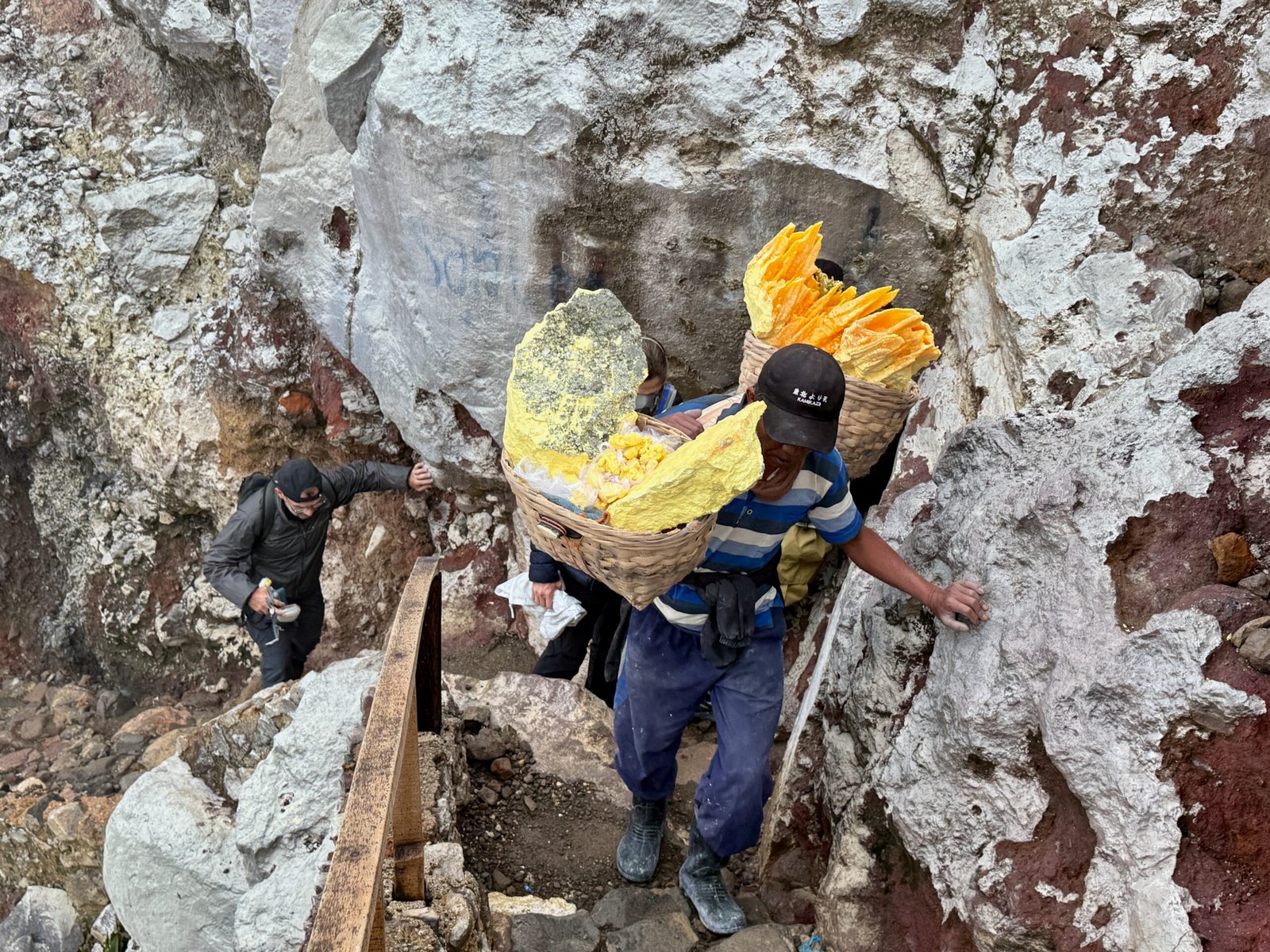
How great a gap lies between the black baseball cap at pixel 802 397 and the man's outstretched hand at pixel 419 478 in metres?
3.62

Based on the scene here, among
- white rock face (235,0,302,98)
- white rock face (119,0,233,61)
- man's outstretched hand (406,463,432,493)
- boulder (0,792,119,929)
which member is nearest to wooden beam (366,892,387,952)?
man's outstretched hand (406,463,432,493)

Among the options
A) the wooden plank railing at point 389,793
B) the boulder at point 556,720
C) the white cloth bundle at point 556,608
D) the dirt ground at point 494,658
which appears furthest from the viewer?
the dirt ground at point 494,658

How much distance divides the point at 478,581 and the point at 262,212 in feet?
8.50

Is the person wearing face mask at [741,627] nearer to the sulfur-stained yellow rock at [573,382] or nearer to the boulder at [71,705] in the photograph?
the sulfur-stained yellow rock at [573,382]

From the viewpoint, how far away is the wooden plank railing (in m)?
1.64

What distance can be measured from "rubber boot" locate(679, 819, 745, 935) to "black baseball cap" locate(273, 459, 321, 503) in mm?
2799

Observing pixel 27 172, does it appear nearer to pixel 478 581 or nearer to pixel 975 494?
pixel 478 581

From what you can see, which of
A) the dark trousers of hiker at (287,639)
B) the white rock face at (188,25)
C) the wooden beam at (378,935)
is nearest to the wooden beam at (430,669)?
the wooden beam at (378,935)

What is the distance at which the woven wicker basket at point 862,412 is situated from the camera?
3.17m

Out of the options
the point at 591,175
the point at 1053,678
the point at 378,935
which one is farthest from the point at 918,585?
the point at 591,175

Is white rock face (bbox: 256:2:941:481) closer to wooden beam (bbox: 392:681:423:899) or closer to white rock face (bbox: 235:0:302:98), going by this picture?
white rock face (bbox: 235:0:302:98)

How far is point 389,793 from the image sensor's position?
1.98 metres

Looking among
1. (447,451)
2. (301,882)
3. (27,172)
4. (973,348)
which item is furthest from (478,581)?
(27,172)

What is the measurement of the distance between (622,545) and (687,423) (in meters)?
0.55
